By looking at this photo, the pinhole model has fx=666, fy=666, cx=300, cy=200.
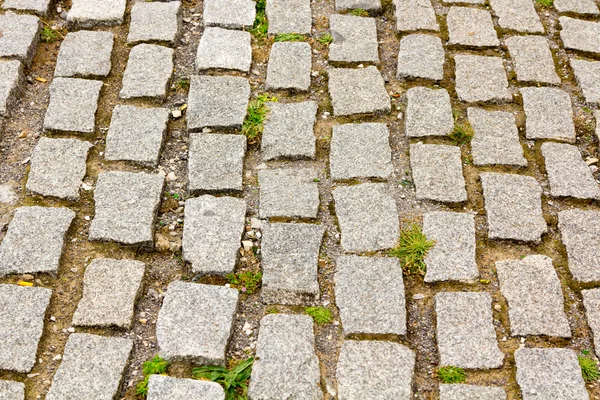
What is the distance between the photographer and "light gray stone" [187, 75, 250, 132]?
347 cm

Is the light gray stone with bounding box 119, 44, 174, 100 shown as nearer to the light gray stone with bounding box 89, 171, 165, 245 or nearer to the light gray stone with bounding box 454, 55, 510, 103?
the light gray stone with bounding box 89, 171, 165, 245

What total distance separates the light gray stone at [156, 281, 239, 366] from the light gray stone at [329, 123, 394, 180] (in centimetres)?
88

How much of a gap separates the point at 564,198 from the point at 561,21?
1.54 metres

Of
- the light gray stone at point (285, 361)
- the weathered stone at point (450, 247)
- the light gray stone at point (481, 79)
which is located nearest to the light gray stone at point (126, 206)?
the light gray stone at point (285, 361)

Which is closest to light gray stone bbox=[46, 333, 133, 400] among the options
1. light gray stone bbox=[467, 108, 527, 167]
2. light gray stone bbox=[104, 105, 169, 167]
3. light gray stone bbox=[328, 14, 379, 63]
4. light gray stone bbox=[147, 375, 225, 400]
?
light gray stone bbox=[147, 375, 225, 400]

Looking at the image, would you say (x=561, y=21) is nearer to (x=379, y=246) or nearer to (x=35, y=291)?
(x=379, y=246)

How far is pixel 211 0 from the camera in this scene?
14.0 ft

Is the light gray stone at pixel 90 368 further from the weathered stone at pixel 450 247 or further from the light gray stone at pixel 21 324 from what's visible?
the weathered stone at pixel 450 247

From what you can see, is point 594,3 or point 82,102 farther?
point 594,3

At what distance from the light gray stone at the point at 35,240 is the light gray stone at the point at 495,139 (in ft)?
6.62

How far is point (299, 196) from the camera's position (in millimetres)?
3162

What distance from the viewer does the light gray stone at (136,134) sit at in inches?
130

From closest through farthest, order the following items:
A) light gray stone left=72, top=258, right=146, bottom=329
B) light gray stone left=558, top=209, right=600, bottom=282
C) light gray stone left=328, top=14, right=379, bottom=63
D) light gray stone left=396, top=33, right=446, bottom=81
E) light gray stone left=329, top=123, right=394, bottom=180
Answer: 1. light gray stone left=72, top=258, right=146, bottom=329
2. light gray stone left=558, top=209, right=600, bottom=282
3. light gray stone left=329, top=123, right=394, bottom=180
4. light gray stone left=396, top=33, right=446, bottom=81
5. light gray stone left=328, top=14, right=379, bottom=63

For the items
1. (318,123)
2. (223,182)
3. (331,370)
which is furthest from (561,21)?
(331,370)
